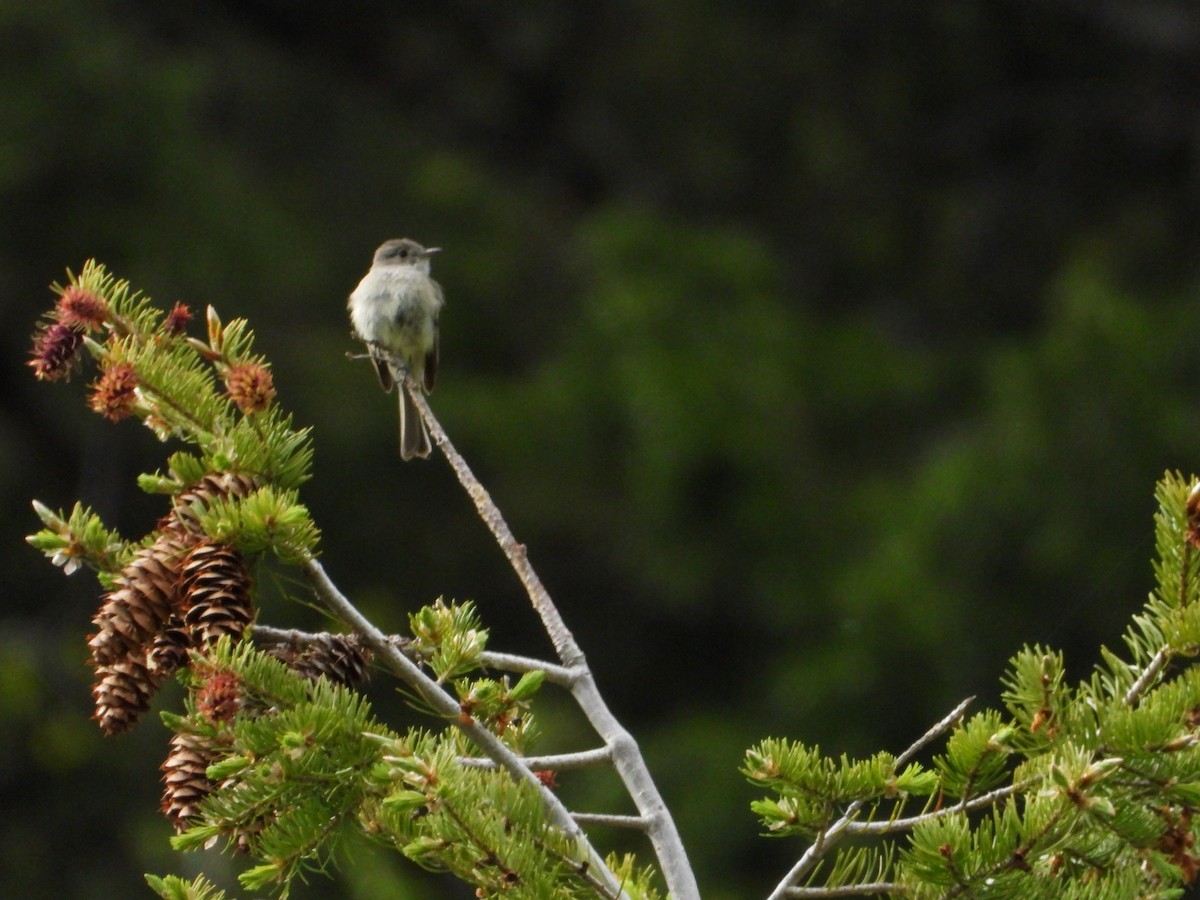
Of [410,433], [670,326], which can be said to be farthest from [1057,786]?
[670,326]

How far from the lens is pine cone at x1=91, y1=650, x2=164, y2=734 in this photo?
1.90 meters

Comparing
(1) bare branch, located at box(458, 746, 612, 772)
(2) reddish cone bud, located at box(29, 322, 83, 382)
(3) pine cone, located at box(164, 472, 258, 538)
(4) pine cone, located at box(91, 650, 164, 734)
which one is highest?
(2) reddish cone bud, located at box(29, 322, 83, 382)

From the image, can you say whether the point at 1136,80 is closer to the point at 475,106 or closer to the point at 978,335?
the point at 978,335

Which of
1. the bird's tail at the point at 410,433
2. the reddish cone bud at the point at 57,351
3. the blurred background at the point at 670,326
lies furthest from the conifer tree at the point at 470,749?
the blurred background at the point at 670,326

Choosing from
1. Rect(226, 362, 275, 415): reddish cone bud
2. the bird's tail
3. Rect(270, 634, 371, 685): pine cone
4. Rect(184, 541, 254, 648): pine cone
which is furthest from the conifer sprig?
the bird's tail

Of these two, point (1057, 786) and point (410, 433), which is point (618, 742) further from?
point (410, 433)

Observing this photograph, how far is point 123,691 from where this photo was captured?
1912 millimetres

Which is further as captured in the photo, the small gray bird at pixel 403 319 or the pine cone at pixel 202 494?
the small gray bird at pixel 403 319

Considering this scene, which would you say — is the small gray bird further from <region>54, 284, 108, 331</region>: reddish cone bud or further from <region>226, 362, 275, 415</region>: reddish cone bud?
<region>226, 362, 275, 415</region>: reddish cone bud

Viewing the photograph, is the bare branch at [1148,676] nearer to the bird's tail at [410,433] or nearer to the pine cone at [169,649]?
the pine cone at [169,649]

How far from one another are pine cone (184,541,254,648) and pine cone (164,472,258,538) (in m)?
0.05

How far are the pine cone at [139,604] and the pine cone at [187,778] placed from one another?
0.11 m

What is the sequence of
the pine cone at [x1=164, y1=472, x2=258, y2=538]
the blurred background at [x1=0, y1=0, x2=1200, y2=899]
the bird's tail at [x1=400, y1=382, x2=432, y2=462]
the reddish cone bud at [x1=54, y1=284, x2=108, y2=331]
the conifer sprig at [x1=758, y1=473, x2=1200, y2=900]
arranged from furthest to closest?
1. the blurred background at [x1=0, y1=0, x2=1200, y2=899]
2. the bird's tail at [x1=400, y1=382, x2=432, y2=462]
3. the reddish cone bud at [x1=54, y1=284, x2=108, y2=331]
4. the pine cone at [x1=164, y1=472, x2=258, y2=538]
5. the conifer sprig at [x1=758, y1=473, x2=1200, y2=900]

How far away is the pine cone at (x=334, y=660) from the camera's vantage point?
78.5 inches
